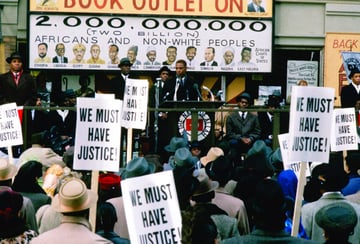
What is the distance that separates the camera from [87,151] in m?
9.37

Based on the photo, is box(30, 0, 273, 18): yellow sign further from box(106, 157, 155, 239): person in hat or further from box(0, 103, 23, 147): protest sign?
box(106, 157, 155, 239): person in hat

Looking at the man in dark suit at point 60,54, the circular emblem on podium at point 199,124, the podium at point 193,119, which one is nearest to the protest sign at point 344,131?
the podium at point 193,119

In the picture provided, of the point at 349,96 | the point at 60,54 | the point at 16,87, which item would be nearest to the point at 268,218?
the point at 16,87

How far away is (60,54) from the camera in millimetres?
21453

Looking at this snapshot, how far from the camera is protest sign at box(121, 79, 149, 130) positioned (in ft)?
41.1

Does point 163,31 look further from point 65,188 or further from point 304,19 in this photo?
point 65,188

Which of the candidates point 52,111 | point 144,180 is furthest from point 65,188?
point 52,111

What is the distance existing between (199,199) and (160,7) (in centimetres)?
1369

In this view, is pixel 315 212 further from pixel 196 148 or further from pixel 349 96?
pixel 349 96

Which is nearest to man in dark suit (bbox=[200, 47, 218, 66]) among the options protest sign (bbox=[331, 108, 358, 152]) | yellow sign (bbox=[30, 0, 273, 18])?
yellow sign (bbox=[30, 0, 273, 18])

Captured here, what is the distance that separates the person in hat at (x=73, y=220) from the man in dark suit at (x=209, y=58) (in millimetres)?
14890

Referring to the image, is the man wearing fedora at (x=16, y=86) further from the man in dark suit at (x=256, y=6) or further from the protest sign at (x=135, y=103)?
the man in dark suit at (x=256, y=6)

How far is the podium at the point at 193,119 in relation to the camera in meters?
16.4

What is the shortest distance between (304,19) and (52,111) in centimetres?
724
